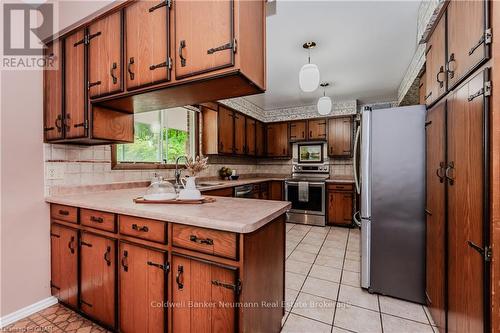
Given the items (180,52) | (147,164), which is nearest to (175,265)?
(180,52)

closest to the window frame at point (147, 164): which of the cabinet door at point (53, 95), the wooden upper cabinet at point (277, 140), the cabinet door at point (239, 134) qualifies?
the cabinet door at point (53, 95)

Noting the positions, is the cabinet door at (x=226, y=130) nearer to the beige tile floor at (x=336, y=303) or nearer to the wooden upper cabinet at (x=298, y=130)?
the wooden upper cabinet at (x=298, y=130)

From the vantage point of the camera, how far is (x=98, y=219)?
161 cm

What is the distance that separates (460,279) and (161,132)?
3270mm

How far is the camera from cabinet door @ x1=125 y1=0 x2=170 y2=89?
139 centimetres

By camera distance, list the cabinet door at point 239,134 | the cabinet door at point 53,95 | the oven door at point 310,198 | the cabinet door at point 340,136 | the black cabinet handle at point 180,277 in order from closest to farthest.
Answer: the black cabinet handle at point 180,277, the cabinet door at point 53,95, the cabinet door at point 239,134, the oven door at point 310,198, the cabinet door at point 340,136

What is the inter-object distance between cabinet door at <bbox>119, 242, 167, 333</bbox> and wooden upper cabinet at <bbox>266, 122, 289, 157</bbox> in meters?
4.40

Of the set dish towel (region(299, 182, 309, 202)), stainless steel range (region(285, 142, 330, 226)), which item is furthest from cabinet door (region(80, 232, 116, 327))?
dish towel (region(299, 182, 309, 202))

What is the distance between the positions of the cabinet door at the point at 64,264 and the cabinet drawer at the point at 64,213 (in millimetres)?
77

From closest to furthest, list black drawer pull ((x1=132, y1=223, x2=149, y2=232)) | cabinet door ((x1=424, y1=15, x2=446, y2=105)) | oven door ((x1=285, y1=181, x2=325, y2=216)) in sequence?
black drawer pull ((x1=132, y1=223, x2=149, y2=232))
cabinet door ((x1=424, y1=15, x2=446, y2=105))
oven door ((x1=285, y1=181, x2=325, y2=216))

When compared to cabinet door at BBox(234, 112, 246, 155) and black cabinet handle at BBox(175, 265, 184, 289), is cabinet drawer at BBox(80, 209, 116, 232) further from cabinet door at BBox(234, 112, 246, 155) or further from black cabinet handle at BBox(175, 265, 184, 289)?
cabinet door at BBox(234, 112, 246, 155)

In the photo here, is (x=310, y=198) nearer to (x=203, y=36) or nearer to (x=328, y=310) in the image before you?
(x=328, y=310)

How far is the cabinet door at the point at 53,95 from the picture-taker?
1.92 m

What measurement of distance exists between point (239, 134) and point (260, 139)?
104 cm
